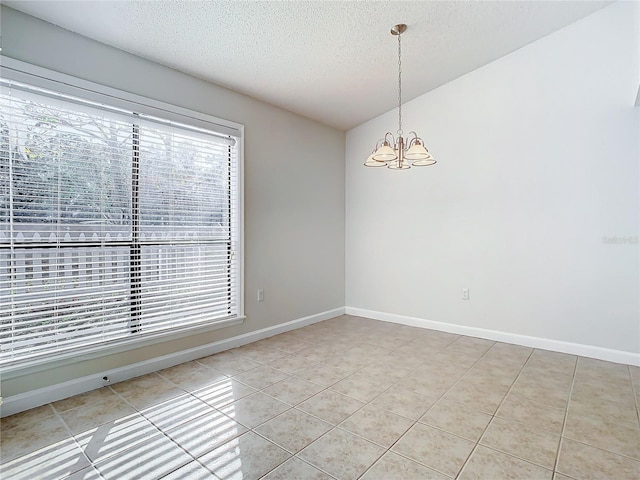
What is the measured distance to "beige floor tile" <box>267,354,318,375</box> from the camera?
293 centimetres

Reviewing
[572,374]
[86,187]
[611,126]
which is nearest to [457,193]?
[611,126]

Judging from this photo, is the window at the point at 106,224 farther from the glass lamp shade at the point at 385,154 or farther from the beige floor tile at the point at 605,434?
the beige floor tile at the point at 605,434

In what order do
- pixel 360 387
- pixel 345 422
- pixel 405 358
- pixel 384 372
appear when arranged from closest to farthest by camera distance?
pixel 345 422 → pixel 360 387 → pixel 384 372 → pixel 405 358

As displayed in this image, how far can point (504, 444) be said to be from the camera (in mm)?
1895

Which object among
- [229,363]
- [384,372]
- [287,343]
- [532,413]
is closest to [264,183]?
[287,343]

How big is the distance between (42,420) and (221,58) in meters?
2.92

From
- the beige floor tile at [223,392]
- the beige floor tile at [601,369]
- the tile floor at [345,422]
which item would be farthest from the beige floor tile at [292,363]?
the beige floor tile at [601,369]

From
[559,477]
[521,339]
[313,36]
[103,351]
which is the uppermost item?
[313,36]

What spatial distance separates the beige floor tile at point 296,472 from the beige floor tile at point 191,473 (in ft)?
0.94

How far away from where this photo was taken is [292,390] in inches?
99.7

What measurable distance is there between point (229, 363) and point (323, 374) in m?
0.87

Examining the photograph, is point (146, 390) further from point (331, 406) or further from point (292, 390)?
point (331, 406)

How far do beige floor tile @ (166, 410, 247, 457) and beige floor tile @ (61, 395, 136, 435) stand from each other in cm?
46

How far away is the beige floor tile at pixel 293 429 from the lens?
1.89 metres
